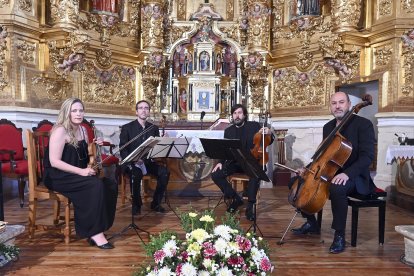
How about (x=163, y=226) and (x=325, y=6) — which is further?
(x=325, y=6)

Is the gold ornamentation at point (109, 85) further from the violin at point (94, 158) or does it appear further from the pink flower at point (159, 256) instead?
the pink flower at point (159, 256)

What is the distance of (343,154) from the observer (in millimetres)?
3461

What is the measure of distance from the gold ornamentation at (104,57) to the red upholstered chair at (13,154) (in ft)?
8.63

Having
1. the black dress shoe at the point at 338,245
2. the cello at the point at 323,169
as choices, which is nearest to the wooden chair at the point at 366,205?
the black dress shoe at the point at 338,245

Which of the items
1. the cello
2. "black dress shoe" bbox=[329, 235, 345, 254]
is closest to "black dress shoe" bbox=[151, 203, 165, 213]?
the cello

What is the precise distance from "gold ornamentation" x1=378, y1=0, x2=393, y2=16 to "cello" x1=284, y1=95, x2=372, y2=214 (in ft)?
15.0

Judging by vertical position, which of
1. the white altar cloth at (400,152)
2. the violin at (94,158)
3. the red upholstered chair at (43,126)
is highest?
the red upholstered chair at (43,126)

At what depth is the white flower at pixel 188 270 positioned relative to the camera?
201 cm

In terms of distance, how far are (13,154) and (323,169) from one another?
434cm

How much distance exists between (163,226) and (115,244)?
2.66 feet

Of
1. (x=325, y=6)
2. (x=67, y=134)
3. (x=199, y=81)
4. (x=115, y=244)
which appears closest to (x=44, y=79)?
(x=199, y=81)

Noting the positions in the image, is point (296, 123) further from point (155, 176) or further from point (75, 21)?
point (75, 21)

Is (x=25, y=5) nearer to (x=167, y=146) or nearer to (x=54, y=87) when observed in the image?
(x=54, y=87)

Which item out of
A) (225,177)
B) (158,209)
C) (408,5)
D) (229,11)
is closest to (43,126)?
(158,209)
